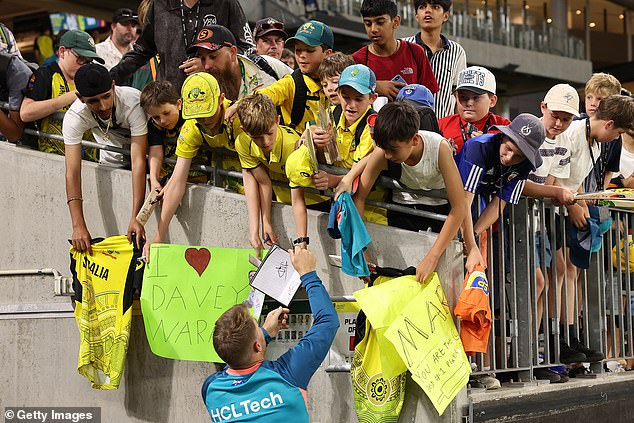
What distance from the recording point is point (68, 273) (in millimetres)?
7801

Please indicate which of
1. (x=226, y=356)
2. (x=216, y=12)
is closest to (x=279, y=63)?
(x=216, y=12)

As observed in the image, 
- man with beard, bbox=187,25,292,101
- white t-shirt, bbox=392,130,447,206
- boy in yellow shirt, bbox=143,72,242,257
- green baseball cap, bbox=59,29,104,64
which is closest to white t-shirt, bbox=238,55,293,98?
man with beard, bbox=187,25,292,101

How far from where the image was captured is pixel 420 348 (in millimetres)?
5957

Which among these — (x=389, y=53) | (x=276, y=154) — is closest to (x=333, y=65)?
(x=276, y=154)

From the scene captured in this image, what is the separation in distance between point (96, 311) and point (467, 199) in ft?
9.58

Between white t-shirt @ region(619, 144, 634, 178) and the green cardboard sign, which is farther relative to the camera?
white t-shirt @ region(619, 144, 634, 178)

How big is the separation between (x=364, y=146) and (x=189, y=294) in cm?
171

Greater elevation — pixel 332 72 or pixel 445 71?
pixel 445 71

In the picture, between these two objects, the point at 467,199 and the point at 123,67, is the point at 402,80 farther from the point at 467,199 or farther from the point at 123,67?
the point at 123,67

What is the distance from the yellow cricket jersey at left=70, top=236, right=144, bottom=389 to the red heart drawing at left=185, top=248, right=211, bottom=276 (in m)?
0.42

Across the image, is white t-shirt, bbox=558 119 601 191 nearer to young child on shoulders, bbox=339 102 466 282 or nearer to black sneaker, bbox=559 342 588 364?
black sneaker, bbox=559 342 588 364

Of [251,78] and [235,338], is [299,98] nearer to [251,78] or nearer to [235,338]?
[251,78]

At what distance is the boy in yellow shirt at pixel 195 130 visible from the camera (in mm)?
6781

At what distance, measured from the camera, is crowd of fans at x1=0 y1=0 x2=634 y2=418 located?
6.07m
